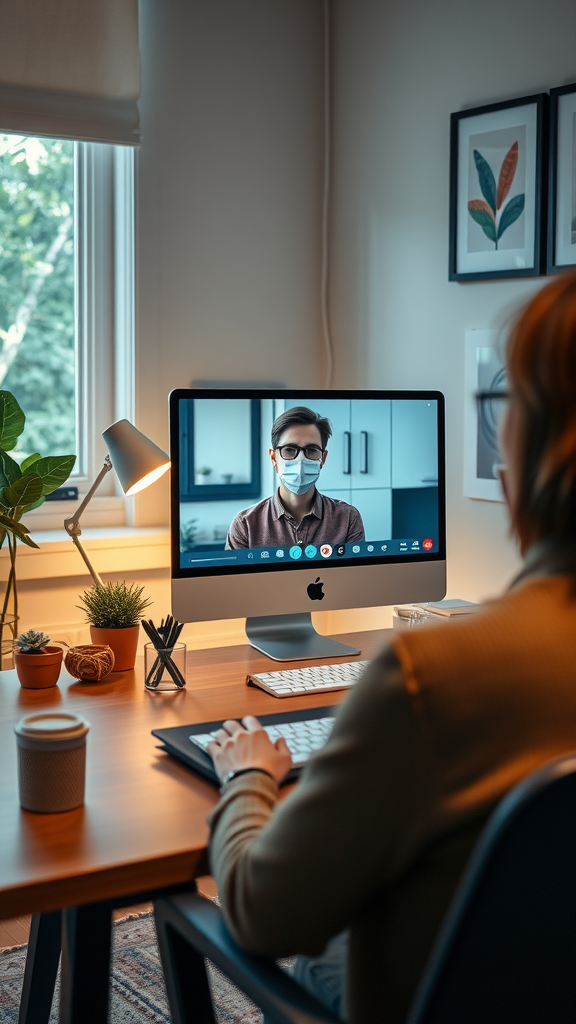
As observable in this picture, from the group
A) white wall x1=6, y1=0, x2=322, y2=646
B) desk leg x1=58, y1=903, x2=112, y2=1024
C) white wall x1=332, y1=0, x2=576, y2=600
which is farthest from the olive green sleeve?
white wall x1=6, y1=0, x2=322, y2=646

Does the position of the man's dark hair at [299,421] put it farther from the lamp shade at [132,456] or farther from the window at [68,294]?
the window at [68,294]

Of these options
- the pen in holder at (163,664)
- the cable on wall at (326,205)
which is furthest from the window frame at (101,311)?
the pen in holder at (163,664)

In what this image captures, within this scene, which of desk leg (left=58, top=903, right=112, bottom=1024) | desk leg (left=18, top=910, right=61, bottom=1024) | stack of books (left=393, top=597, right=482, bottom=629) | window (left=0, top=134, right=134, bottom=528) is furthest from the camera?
window (left=0, top=134, right=134, bottom=528)

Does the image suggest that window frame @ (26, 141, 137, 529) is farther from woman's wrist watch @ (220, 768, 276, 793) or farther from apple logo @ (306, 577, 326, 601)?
woman's wrist watch @ (220, 768, 276, 793)

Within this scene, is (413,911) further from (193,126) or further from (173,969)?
(193,126)

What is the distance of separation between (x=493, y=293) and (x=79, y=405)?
49.8 inches

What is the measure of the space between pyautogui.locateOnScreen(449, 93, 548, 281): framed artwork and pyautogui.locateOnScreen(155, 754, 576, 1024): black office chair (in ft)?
6.65

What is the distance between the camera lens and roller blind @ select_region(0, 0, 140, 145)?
271 cm

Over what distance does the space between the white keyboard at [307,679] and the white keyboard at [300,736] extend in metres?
0.22

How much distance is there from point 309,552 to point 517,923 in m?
1.26

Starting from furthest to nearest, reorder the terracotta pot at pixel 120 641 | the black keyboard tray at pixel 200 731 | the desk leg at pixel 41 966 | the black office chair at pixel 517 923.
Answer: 1. the terracotta pot at pixel 120 641
2. the desk leg at pixel 41 966
3. the black keyboard tray at pixel 200 731
4. the black office chair at pixel 517 923

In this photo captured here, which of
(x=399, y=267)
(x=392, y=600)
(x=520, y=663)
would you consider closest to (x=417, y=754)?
(x=520, y=663)

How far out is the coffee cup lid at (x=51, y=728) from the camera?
1.19 metres

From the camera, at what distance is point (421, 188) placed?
297cm
